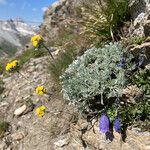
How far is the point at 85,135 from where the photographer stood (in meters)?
5.25

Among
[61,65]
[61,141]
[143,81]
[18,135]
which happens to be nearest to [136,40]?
[143,81]

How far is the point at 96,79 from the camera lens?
5191mm

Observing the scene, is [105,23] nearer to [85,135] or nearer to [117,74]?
[117,74]

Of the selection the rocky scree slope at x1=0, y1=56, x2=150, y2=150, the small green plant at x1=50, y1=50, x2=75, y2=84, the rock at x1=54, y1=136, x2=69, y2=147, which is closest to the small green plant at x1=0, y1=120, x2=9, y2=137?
the rocky scree slope at x1=0, y1=56, x2=150, y2=150

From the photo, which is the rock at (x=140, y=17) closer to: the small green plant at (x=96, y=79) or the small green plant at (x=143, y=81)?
the small green plant at (x=96, y=79)

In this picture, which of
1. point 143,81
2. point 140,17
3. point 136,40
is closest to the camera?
point 143,81

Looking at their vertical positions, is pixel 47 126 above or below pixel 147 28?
below

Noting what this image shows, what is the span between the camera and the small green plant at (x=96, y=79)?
202 inches

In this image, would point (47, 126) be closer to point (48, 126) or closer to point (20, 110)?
point (48, 126)

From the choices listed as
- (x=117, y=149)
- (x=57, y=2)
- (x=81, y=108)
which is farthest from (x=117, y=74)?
(x=57, y=2)

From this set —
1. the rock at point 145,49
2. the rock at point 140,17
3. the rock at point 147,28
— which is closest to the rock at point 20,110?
the rock at point 140,17

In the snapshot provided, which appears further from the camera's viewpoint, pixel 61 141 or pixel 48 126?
pixel 48 126

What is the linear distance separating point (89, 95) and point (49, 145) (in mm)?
1058

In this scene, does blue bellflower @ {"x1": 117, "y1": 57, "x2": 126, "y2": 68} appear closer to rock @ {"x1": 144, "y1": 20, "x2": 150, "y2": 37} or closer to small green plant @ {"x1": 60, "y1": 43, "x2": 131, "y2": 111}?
small green plant @ {"x1": 60, "y1": 43, "x2": 131, "y2": 111}
